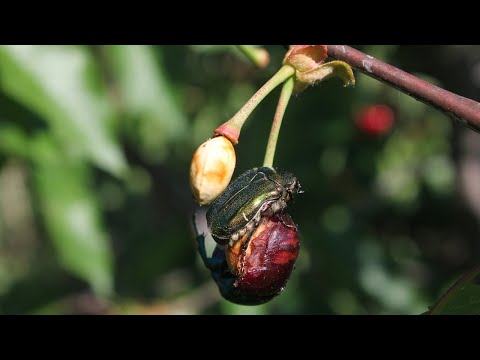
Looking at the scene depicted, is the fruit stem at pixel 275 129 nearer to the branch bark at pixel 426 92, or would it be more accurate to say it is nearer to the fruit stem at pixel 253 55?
the branch bark at pixel 426 92

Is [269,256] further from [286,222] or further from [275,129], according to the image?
[275,129]

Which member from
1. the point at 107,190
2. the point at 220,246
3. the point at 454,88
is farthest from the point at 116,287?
the point at 220,246

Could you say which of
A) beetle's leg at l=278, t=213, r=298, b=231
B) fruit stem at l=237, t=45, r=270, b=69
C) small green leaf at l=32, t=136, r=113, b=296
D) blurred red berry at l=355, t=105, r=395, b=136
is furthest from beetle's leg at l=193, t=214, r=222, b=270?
blurred red berry at l=355, t=105, r=395, b=136

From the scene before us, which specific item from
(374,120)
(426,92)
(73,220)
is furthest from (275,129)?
(374,120)

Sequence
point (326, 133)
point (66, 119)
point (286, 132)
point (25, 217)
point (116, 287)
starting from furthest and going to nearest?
point (25, 217) < point (116, 287) < point (326, 133) < point (286, 132) < point (66, 119)

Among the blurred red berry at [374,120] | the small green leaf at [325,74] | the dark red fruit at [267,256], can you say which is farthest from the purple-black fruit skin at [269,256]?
the blurred red berry at [374,120]

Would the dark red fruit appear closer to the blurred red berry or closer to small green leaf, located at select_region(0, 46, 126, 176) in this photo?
small green leaf, located at select_region(0, 46, 126, 176)
